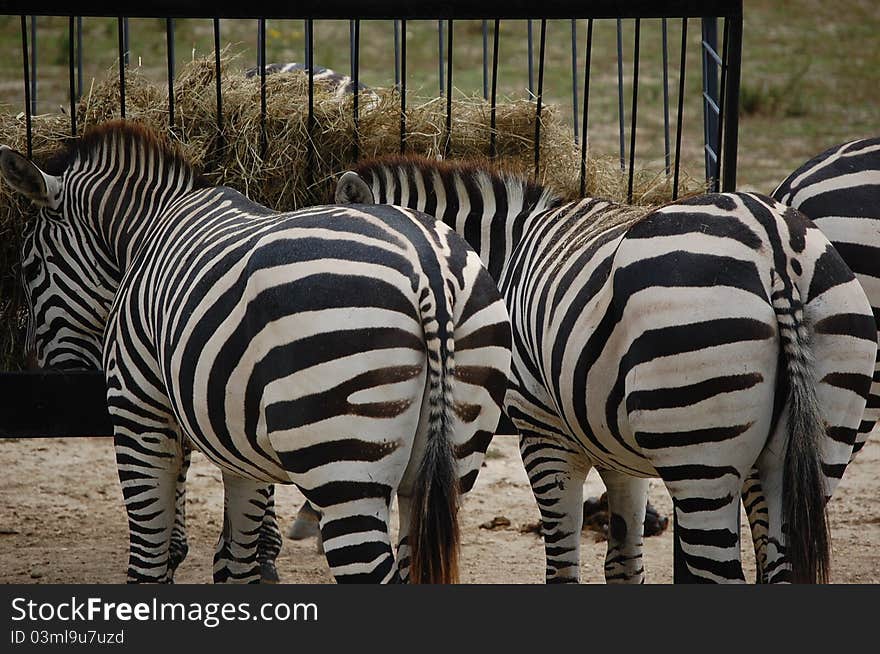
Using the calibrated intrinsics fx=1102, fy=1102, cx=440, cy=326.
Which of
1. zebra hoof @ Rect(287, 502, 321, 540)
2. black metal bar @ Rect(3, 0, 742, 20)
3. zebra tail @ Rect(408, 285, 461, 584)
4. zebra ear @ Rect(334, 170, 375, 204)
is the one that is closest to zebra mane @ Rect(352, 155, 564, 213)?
zebra ear @ Rect(334, 170, 375, 204)

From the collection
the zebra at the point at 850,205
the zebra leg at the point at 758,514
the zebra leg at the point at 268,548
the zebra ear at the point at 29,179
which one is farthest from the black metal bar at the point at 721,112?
the zebra ear at the point at 29,179

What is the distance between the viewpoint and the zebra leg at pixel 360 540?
10.8ft

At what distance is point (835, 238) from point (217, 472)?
4.66m

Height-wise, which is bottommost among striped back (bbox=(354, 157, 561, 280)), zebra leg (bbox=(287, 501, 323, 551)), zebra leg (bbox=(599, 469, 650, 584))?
zebra leg (bbox=(287, 501, 323, 551))

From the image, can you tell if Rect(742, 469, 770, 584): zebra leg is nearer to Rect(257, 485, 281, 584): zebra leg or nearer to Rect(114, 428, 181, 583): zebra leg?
Rect(114, 428, 181, 583): zebra leg

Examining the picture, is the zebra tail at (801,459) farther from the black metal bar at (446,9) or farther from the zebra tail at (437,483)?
the black metal bar at (446,9)

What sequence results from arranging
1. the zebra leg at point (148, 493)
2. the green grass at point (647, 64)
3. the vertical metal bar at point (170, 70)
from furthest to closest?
the green grass at point (647, 64)
the vertical metal bar at point (170, 70)
the zebra leg at point (148, 493)

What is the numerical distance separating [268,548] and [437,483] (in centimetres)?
275

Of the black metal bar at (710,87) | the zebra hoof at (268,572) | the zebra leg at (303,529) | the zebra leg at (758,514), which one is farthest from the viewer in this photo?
the zebra leg at (303,529)

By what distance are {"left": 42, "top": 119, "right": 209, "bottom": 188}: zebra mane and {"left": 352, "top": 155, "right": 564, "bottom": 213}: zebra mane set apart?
772 mm

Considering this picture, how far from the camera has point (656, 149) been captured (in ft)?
42.4

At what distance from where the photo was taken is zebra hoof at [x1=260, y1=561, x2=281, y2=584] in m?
5.77

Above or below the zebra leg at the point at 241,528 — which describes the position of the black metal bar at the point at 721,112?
above

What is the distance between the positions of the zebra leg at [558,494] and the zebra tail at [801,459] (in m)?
1.12
